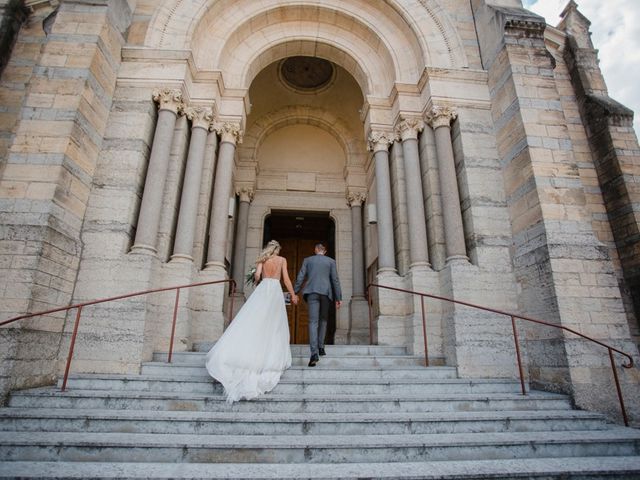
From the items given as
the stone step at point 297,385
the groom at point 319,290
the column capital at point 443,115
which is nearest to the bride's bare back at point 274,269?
the groom at point 319,290

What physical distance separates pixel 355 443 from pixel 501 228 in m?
4.28

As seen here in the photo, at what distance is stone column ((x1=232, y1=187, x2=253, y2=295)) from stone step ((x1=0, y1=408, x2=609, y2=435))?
5.32 meters

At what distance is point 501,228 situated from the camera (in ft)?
18.4

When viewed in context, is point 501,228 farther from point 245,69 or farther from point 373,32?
point 245,69

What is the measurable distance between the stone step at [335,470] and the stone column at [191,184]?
3487 millimetres

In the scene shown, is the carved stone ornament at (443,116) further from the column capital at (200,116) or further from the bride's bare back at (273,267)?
the column capital at (200,116)

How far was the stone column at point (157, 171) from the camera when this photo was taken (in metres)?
5.20

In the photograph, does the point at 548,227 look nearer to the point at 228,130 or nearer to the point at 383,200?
the point at 383,200

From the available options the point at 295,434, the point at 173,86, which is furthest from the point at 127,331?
the point at 173,86

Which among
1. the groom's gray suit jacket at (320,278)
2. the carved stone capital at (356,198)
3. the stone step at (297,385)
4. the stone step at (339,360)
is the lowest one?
the stone step at (297,385)

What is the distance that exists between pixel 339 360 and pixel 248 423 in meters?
2.00

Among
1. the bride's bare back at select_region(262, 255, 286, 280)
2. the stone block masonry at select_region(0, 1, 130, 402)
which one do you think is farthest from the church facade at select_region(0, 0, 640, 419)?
the bride's bare back at select_region(262, 255, 286, 280)

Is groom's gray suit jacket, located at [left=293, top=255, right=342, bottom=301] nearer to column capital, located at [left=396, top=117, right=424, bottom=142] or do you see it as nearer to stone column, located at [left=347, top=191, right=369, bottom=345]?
column capital, located at [left=396, top=117, right=424, bottom=142]

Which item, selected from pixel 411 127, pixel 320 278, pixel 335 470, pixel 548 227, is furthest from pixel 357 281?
pixel 335 470
